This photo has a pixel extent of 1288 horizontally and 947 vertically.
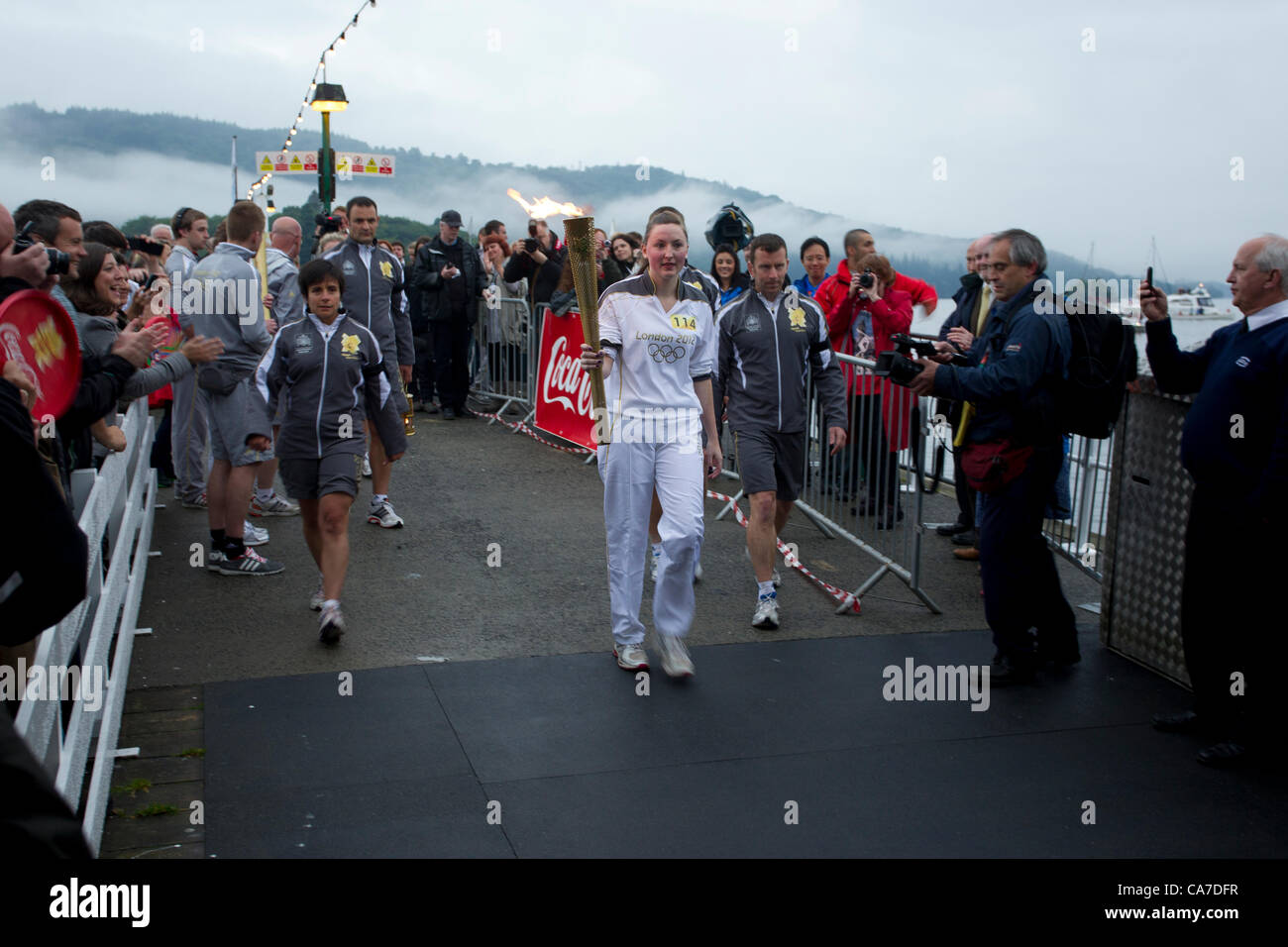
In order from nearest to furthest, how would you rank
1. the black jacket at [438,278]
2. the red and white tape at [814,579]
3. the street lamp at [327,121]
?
the red and white tape at [814,579]
the black jacket at [438,278]
the street lamp at [327,121]

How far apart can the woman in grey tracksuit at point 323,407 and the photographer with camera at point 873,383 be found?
315cm

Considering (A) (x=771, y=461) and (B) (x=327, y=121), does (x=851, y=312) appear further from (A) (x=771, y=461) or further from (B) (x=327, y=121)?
(B) (x=327, y=121)

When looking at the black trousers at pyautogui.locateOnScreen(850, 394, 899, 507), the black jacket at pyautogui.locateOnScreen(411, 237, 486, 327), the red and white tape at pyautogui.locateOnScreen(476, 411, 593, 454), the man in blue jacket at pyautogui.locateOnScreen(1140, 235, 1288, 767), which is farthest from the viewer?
the black jacket at pyautogui.locateOnScreen(411, 237, 486, 327)

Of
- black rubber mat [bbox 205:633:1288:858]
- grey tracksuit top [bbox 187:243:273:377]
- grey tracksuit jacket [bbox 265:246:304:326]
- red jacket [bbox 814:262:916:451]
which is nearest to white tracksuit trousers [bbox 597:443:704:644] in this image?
black rubber mat [bbox 205:633:1288:858]

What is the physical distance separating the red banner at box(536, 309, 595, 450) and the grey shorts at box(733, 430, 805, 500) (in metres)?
4.46

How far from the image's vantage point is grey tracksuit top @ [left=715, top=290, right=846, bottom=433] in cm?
683

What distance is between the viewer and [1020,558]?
18.8ft

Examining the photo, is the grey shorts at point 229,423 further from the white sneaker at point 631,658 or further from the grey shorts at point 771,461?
the grey shorts at point 771,461

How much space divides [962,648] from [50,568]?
16.8 feet

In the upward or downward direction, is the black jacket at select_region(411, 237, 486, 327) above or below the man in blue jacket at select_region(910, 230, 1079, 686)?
above

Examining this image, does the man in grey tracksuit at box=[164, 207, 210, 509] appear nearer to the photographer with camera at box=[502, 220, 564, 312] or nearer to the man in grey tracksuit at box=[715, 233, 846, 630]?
the photographer with camera at box=[502, 220, 564, 312]

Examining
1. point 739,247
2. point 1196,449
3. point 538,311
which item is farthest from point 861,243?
point 1196,449

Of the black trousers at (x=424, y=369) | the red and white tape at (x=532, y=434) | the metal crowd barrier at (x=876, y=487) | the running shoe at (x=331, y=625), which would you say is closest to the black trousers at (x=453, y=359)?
the red and white tape at (x=532, y=434)

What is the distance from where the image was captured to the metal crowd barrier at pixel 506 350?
518 inches
